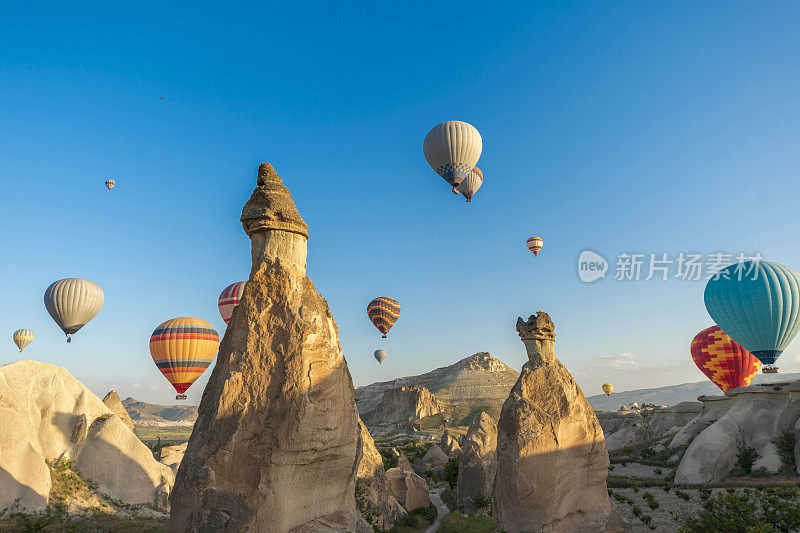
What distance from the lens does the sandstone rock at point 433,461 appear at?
42.2 m

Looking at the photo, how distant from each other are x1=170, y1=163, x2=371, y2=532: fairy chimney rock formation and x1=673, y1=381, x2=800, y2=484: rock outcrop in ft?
104

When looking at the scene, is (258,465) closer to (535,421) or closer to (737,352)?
(535,421)

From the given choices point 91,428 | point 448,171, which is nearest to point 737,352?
point 448,171

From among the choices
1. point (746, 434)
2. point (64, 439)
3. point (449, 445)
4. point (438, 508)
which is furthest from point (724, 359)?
point (64, 439)

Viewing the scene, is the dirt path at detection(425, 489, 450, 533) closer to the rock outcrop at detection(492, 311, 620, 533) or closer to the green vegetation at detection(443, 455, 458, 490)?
the green vegetation at detection(443, 455, 458, 490)

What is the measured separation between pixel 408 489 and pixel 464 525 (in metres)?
5.02

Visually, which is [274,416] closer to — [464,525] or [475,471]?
[464,525]

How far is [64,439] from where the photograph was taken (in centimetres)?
2639

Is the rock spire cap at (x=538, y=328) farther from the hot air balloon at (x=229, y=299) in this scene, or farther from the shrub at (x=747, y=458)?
the hot air balloon at (x=229, y=299)

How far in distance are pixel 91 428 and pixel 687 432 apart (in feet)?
153

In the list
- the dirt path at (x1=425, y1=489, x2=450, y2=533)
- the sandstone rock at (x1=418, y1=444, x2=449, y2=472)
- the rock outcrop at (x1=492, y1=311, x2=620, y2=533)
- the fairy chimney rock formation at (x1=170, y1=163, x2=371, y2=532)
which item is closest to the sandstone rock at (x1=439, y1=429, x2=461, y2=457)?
the sandstone rock at (x1=418, y1=444, x2=449, y2=472)

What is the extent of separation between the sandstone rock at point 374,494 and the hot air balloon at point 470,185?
94.0 ft

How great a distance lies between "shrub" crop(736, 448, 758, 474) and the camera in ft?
106

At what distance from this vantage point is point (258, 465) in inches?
372
